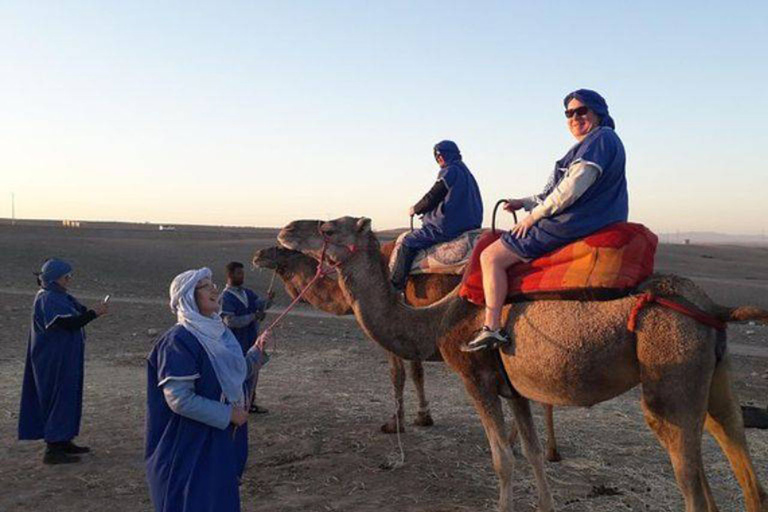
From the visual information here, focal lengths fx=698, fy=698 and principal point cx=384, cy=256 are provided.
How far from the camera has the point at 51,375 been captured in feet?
23.4

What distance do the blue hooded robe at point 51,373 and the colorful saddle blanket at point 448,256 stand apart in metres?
3.59

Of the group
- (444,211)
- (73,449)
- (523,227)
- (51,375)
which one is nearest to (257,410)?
(73,449)

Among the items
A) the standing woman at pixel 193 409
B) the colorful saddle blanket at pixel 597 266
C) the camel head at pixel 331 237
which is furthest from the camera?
the camel head at pixel 331 237

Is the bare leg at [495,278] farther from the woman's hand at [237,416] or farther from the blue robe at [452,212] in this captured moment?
the blue robe at [452,212]

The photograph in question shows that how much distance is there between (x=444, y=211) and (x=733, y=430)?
369 centimetres

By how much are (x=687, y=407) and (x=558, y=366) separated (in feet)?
2.50

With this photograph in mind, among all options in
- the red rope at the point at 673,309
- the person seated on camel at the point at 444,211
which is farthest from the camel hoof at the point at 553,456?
the red rope at the point at 673,309

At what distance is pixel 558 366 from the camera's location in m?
4.36

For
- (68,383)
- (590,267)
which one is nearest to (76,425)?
(68,383)

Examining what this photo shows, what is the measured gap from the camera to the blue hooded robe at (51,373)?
23.1ft

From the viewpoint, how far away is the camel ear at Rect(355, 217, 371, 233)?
5965mm

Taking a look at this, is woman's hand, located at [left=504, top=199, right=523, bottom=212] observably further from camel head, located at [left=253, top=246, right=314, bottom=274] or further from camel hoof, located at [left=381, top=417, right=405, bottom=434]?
camel hoof, located at [left=381, top=417, right=405, bottom=434]

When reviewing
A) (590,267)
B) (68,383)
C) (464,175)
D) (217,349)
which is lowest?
(68,383)

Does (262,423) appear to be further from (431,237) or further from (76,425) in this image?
(431,237)
